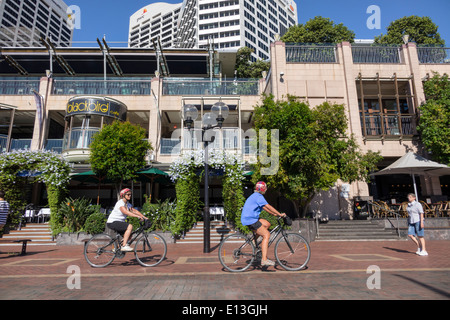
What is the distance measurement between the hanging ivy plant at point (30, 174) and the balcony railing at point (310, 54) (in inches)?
610

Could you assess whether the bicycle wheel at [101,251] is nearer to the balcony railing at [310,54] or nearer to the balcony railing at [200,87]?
the balcony railing at [200,87]

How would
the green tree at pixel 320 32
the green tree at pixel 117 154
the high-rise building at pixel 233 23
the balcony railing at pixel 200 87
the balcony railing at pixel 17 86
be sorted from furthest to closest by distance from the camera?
the high-rise building at pixel 233 23
the green tree at pixel 320 32
the balcony railing at pixel 200 87
the balcony railing at pixel 17 86
the green tree at pixel 117 154

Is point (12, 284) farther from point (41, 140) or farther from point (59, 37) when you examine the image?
point (59, 37)

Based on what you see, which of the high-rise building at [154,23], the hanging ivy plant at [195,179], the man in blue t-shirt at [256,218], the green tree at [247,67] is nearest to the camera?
the man in blue t-shirt at [256,218]

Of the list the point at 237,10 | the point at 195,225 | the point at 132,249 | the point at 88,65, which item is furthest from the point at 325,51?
the point at 237,10

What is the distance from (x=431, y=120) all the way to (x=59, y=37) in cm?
12857

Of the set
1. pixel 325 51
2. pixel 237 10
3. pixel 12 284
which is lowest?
pixel 12 284

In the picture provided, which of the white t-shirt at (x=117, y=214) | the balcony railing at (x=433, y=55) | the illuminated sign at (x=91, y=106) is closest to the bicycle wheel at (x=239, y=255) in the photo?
the white t-shirt at (x=117, y=214)

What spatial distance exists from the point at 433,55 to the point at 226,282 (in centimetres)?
2213

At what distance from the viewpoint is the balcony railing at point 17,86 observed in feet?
60.7

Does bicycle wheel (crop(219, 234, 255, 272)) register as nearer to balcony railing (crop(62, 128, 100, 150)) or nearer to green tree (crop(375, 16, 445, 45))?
balcony railing (crop(62, 128, 100, 150))

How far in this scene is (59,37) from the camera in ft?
340

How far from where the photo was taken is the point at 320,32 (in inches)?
1129
